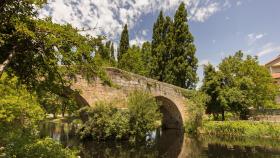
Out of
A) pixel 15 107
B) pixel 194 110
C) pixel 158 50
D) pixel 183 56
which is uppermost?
pixel 158 50

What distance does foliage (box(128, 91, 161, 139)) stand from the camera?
18.0 meters

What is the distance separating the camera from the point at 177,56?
34562 mm

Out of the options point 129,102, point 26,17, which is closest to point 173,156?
point 129,102

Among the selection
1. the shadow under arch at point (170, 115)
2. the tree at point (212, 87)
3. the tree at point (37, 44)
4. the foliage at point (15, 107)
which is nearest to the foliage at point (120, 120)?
the foliage at point (15, 107)

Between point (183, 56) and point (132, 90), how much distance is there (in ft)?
52.2

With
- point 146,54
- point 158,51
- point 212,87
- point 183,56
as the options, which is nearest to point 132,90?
point 212,87

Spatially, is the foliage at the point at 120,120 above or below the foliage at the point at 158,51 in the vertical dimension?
below

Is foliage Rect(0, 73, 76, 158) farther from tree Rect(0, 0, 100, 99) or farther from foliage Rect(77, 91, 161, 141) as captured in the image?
foliage Rect(77, 91, 161, 141)

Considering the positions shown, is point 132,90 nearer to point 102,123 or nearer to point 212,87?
point 102,123

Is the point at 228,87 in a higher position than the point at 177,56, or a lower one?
lower

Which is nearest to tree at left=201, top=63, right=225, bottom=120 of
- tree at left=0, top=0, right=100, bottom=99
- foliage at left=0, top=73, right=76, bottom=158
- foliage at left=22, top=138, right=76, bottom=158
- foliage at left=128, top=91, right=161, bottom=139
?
foliage at left=128, top=91, right=161, bottom=139

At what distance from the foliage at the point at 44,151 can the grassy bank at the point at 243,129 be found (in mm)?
16886

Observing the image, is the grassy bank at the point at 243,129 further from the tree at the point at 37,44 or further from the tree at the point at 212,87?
the tree at the point at 37,44

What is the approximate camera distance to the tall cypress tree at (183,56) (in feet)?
111
